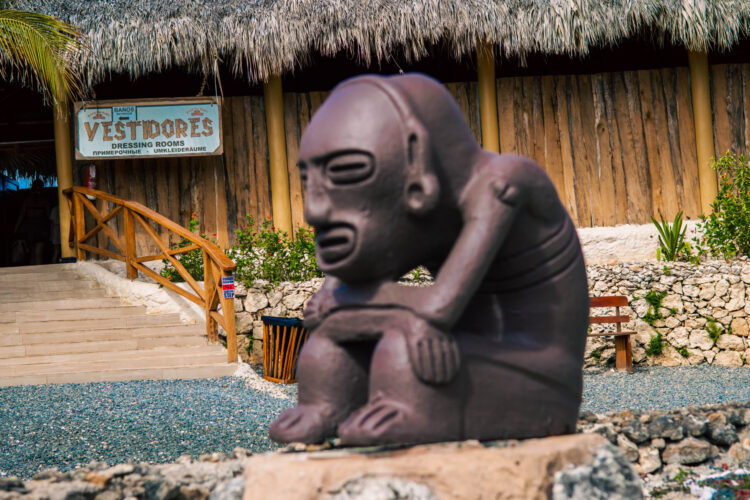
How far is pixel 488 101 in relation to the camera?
9.33 meters

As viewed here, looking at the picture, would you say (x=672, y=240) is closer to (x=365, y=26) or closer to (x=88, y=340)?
(x=365, y=26)

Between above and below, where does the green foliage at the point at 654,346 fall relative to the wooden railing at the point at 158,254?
below

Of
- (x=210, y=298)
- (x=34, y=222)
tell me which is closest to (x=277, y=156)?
(x=210, y=298)

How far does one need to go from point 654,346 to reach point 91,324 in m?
6.07

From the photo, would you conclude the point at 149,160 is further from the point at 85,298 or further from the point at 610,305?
the point at 610,305

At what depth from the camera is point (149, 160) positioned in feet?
31.0

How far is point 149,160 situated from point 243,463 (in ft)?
24.2

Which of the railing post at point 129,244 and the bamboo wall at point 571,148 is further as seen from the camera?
the bamboo wall at point 571,148

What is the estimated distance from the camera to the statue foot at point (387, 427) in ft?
6.88

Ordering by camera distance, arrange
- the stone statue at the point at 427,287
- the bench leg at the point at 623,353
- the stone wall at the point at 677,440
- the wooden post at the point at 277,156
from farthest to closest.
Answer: the wooden post at the point at 277,156, the bench leg at the point at 623,353, the stone wall at the point at 677,440, the stone statue at the point at 427,287

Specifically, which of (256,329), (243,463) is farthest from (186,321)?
(243,463)

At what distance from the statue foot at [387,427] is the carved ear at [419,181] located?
579 millimetres

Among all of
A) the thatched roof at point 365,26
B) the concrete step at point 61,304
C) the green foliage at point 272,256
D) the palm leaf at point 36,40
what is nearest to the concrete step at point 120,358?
the concrete step at point 61,304

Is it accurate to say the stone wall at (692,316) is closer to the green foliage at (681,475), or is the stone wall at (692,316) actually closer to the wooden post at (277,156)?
the wooden post at (277,156)
